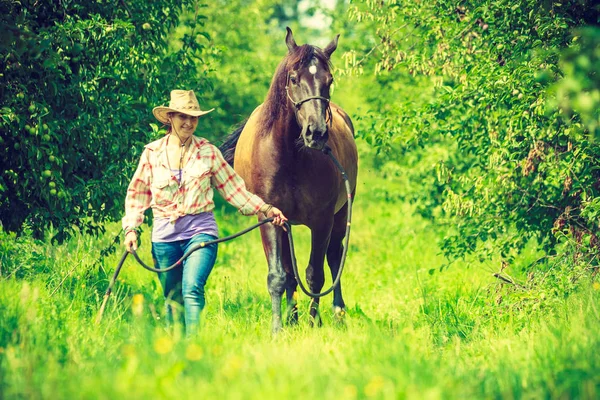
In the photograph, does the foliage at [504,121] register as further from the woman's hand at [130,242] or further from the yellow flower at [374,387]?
the woman's hand at [130,242]

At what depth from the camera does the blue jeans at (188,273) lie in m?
4.94

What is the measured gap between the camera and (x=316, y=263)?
678 centimetres

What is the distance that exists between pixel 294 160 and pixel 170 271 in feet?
4.96

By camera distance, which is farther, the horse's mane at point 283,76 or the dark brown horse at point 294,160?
the horse's mane at point 283,76

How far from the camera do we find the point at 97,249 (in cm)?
855

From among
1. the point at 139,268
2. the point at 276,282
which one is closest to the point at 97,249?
the point at 139,268

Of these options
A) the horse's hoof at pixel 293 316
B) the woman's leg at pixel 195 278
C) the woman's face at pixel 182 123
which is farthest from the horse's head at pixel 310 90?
the horse's hoof at pixel 293 316

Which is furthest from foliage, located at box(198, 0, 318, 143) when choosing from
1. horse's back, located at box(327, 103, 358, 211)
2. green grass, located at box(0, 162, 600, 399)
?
green grass, located at box(0, 162, 600, 399)

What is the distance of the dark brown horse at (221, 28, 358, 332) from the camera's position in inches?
224

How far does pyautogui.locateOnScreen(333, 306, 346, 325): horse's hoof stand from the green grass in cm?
25

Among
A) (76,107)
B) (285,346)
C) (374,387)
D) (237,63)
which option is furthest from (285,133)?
(237,63)

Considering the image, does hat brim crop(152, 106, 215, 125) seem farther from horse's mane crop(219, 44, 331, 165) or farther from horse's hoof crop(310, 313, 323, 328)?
horse's hoof crop(310, 313, 323, 328)

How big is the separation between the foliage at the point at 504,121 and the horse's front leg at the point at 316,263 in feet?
4.20

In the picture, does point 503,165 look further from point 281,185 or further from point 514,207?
→ point 281,185
